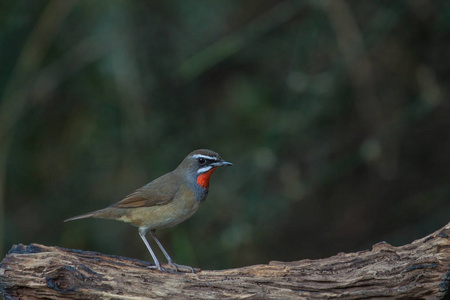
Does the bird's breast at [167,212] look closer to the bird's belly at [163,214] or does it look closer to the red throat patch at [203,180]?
the bird's belly at [163,214]

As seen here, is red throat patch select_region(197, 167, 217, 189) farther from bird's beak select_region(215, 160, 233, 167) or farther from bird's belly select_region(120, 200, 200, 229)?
bird's belly select_region(120, 200, 200, 229)

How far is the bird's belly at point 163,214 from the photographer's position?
6.16 m

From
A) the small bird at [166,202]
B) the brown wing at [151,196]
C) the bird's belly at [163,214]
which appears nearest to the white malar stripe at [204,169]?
the small bird at [166,202]

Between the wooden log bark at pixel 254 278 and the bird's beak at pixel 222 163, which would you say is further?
the bird's beak at pixel 222 163

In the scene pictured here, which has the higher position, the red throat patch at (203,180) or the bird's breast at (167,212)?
the red throat patch at (203,180)

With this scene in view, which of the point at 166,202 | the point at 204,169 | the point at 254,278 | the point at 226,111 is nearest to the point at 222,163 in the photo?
the point at 204,169

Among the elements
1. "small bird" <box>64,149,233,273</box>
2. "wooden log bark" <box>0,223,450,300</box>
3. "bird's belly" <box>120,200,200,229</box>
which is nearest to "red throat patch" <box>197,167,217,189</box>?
"small bird" <box>64,149,233,273</box>

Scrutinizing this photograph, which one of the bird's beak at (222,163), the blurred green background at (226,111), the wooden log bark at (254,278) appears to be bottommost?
the wooden log bark at (254,278)

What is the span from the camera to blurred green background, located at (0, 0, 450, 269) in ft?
25.1

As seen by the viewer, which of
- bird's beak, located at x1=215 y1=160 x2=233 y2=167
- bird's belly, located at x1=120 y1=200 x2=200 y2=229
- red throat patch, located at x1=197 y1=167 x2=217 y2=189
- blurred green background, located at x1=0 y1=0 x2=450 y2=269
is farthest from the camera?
blurred green background, located at x1=0 y1=0 x2=450 y2=269

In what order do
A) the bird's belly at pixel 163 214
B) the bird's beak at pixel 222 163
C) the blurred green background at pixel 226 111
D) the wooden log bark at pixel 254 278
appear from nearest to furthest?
the wooden log bark at pixel 254 278 → the bird's belly at pixel 163 214 → the bird's beak at pixel 222 163 → the blurred green background at pixel 226 111

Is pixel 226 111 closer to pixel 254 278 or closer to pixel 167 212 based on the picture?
pixel 167 212

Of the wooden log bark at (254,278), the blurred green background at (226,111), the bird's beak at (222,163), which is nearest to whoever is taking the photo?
the wooden log bark at (254,278)

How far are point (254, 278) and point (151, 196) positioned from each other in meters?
1.68
